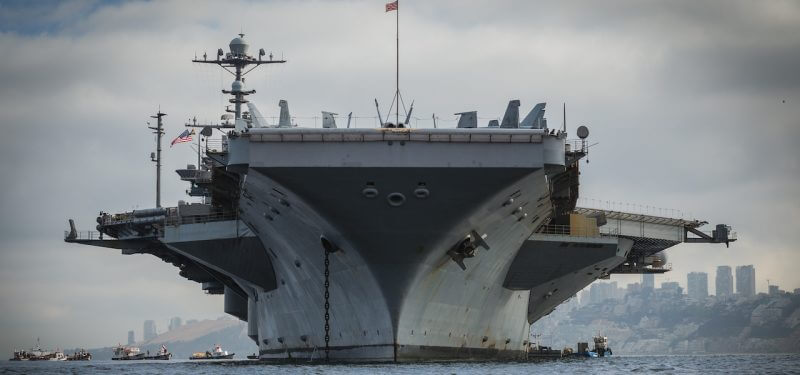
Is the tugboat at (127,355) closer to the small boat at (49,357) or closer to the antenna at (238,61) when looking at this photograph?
the small boat at (49,357)

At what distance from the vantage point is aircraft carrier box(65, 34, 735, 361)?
120ft

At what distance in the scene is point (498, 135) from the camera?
36594mm


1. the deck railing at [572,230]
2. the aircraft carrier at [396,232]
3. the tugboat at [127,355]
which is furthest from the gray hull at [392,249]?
the tugboat at [127,355]

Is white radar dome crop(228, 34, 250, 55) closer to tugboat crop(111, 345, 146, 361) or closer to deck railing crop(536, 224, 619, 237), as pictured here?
deck railing crop(536, 224, 619, 237)

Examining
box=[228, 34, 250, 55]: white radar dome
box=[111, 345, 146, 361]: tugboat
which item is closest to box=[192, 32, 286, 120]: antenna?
box=[228, 34, 250, 55]: white radar dome

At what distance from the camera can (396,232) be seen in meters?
38.1

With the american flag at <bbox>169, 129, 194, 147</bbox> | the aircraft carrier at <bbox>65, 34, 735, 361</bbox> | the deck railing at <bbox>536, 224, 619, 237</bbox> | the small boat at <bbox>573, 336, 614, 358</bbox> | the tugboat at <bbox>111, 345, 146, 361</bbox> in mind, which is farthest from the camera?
the tugboat at <bbox>111, 345, 146, 361</bbox>

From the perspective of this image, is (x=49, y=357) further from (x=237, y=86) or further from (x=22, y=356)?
(x=237, y=86)

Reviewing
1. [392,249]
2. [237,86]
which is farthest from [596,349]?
[392,249]

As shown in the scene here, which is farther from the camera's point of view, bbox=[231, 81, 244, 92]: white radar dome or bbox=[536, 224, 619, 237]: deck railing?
bbox=[231, 81, 244, 92]: white radar dome

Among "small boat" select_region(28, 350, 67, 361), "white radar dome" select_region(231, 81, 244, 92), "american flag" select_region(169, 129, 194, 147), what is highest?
"white radar dome" select_region(231, 81, 244, 92)

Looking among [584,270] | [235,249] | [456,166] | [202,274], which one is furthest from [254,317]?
[456,166]

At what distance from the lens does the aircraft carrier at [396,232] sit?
3644 cm

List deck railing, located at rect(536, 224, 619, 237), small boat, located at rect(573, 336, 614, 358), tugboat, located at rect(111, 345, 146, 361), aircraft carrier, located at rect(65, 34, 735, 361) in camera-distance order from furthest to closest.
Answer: tugboat, located at rect(111, 345, 146, 361)
small boat, located at rect(573, 336, 614, 358)
deck railing, located at rect(536, 224, 619, 237)
aircraft carrier, located at rect(65, 34, 735, 361)
